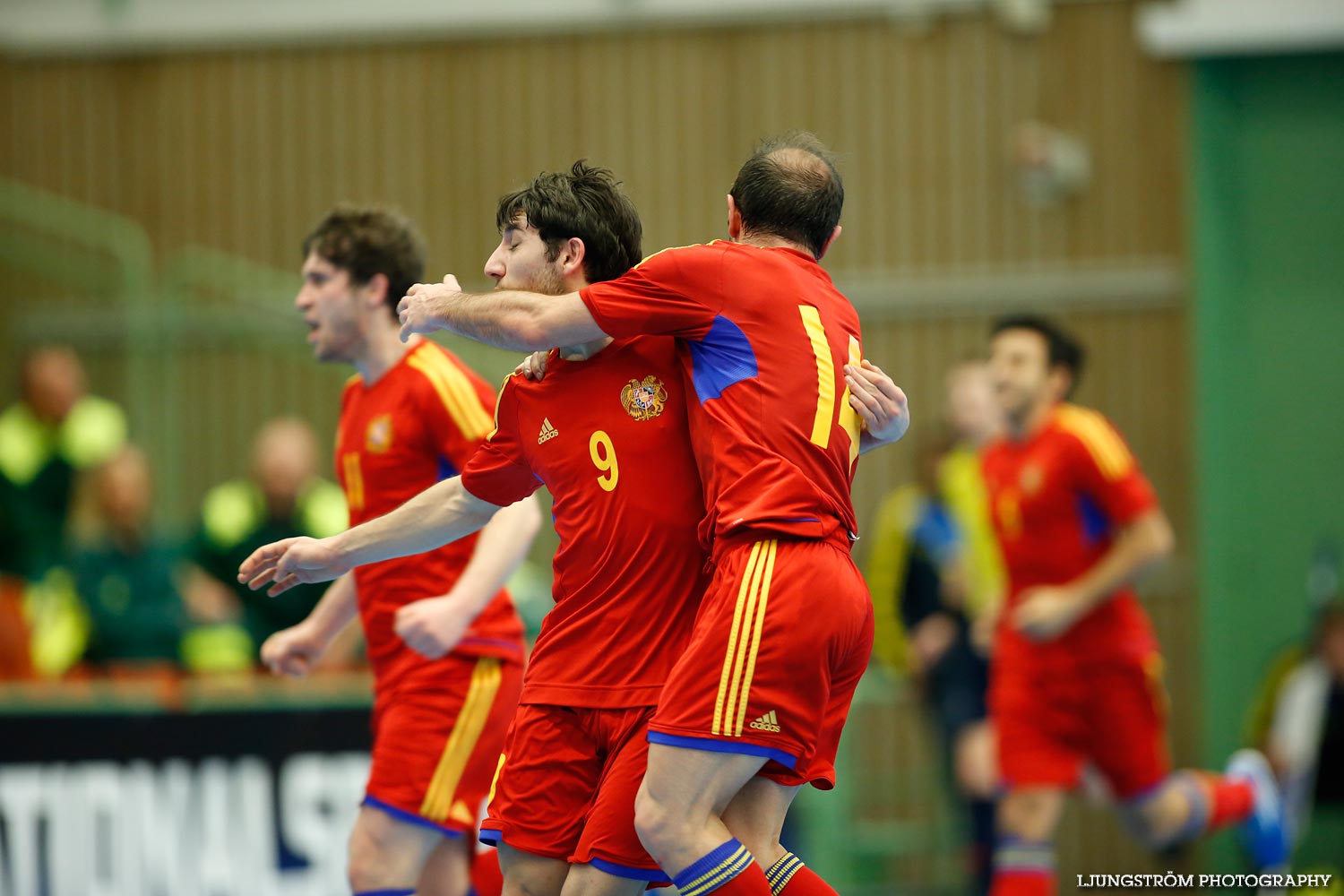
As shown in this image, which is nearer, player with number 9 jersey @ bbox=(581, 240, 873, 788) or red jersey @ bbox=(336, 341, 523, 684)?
player with number 9 jersey @ bbox=(581, 240, 873, 788)

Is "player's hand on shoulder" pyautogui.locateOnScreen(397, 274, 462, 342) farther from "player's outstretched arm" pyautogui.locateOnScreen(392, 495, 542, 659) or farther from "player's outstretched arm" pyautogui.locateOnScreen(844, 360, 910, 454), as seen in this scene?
"player's outstretched arm" pyautogui.locateOnScreen(844, 360, 910, 454)

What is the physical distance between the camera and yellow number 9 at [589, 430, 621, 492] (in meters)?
3.90

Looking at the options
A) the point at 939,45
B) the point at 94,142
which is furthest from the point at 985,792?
the point at 94,142

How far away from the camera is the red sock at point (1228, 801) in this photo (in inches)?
296

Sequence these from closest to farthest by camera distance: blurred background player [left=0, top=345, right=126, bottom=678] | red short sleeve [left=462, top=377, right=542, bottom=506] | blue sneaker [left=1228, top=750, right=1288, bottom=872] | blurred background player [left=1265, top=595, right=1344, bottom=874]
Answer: red short sleeve [left=462, top=377, right=542, bottom=506], blue sneaker [left=1228, top=750, right=1288, bottom=872], blurred background player [left=1265, top=595, right=1344, bottom=874], blurred background player [left=0, top=345, right=126, bottom=678]

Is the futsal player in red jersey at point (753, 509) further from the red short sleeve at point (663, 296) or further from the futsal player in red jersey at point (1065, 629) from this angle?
the futsal player in red jersey at point (1065, 629)

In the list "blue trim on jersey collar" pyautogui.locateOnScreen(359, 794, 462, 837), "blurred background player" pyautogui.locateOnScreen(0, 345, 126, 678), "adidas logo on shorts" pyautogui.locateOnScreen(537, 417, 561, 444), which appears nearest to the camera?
"adidas logo on shorts" pyautogui.locateOnScreen(537, 417, 561, 444)

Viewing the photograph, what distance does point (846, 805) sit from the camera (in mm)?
10109

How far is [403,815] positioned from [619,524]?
1421 millimetres

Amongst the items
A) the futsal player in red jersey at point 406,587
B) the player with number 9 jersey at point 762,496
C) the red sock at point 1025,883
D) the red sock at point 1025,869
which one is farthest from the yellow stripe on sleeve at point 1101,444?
the player with number 9 jersey at point 762,496

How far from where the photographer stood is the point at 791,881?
3750mm

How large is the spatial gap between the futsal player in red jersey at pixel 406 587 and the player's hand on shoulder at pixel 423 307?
3.05 ft

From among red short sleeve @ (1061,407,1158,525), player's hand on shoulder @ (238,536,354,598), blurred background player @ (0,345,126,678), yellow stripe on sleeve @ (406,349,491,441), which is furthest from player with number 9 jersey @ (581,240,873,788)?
blurred background player @ (0,345,126,678)

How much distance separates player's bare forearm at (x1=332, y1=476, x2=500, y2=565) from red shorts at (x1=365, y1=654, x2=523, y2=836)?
2.53 ft
